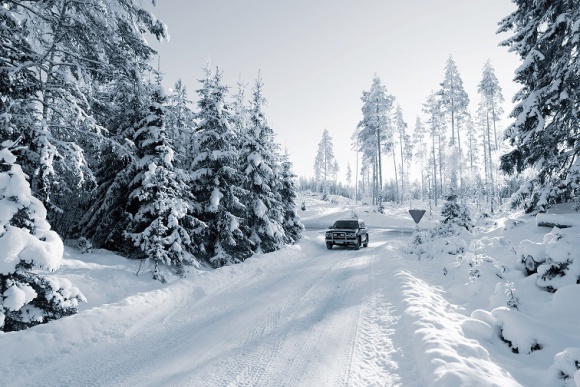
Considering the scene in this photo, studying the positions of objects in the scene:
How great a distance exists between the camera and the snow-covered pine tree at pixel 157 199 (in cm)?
1000

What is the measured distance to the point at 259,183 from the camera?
1625 cm

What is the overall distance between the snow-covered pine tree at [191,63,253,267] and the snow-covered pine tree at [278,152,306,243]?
7386 millimetres

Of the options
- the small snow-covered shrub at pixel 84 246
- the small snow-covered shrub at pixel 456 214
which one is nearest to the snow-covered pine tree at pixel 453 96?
the small snow-covered shrub at pixel 456 214

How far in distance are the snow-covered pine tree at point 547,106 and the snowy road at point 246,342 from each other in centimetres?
688

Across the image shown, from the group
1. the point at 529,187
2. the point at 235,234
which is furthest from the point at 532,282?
the point at 235,234

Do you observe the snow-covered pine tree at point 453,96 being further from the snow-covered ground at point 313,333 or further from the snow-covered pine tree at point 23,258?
the snow-covered pine tree at point 23,258

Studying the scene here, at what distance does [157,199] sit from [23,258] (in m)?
5.26

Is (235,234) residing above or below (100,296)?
above

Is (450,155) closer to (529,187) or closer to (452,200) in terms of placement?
(452,200)

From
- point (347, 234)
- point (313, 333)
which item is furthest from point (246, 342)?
point (347, 234)

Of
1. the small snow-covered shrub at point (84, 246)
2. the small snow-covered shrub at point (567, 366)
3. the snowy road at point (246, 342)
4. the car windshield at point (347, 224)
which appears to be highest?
the car windshield at point (347, 224)

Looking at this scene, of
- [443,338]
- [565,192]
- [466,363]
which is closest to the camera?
[466,363]

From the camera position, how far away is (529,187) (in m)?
11.4

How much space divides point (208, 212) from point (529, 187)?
12838 millimetres
